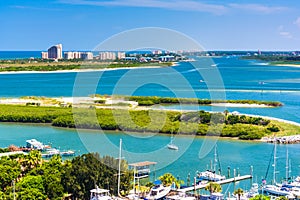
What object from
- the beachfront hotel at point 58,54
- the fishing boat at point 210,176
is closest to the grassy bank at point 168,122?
the fishing boat at point 210,176

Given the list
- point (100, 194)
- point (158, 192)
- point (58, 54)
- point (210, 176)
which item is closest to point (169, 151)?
point (210, 176)

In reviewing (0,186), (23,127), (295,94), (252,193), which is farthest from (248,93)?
(0,186)

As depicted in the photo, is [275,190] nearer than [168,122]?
Yes

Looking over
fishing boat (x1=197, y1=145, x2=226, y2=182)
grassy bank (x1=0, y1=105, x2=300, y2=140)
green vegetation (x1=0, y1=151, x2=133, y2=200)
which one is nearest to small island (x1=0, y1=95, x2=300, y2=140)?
grassy bank (x1=0, y1=105, x2=300, y2=140)

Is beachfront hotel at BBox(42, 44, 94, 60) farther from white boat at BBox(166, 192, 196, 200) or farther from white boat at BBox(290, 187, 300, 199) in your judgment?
white boat at BBox(166, 192, 196, 200)

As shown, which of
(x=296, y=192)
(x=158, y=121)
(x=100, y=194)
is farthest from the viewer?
(x=158, y=121)

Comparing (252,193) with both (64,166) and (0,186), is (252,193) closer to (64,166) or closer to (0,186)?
(64,166)

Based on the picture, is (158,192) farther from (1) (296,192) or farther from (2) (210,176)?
(1) (296,192)

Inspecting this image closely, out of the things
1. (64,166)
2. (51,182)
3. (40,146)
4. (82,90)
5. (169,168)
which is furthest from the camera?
(82,90)
